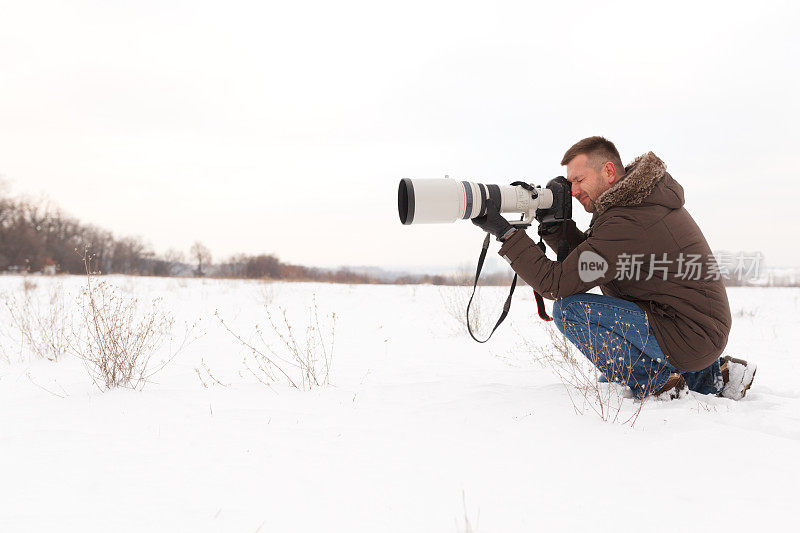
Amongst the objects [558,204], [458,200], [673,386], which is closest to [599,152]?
[558,204]

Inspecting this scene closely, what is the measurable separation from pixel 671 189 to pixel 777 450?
1.24 meters

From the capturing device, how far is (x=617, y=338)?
94.1 inches

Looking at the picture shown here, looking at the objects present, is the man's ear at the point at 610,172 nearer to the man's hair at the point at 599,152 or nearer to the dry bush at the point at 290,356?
the man's hair at the point at 599,152

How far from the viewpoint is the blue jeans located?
2324 millimetres

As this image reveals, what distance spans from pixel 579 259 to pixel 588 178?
0.57 meters

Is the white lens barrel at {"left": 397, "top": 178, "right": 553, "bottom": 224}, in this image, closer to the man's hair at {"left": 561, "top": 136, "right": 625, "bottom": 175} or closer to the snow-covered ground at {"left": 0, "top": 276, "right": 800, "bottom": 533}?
the man's hair at {"left": 561, "top": 136, "right": 625, "bottom": 175}

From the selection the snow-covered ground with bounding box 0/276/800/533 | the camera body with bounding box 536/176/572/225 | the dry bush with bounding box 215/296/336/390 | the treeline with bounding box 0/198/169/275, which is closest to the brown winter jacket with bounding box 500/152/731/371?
the camera body with bounding box 536/176/572/225

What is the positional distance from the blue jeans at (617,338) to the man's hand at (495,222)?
0.51 m

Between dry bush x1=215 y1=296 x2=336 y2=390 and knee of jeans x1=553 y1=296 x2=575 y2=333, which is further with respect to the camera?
dry bush x1=215 y1=296 x2=336 y2=390

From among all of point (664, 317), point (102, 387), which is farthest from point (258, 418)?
point (664, 317)

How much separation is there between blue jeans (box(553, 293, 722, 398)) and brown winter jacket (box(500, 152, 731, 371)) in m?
0.08

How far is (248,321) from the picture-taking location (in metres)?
6.72

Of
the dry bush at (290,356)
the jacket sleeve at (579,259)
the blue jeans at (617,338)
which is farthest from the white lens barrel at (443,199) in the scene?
the dry bush at (290,356)

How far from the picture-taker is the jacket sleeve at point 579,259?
219 centimetres
